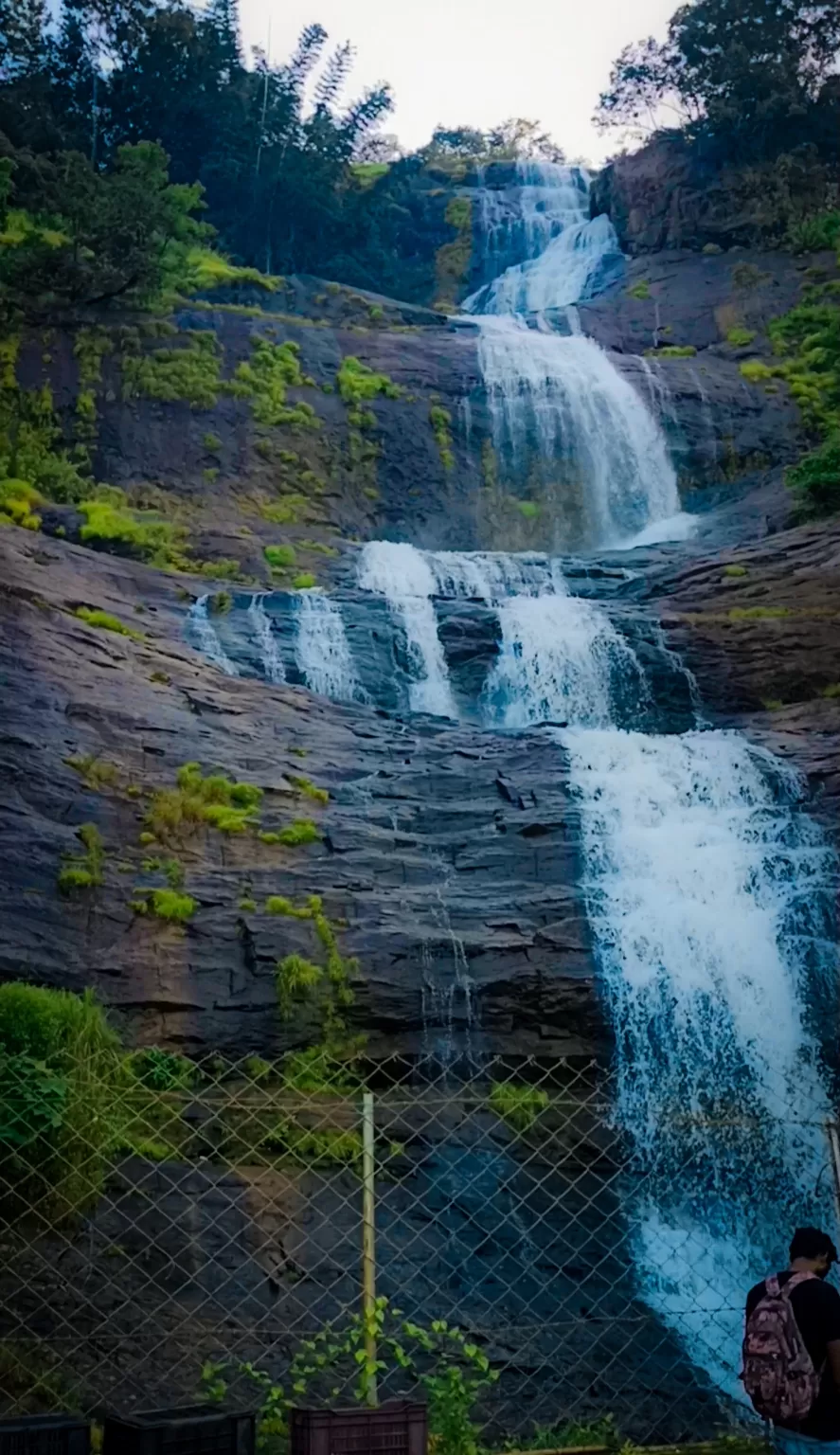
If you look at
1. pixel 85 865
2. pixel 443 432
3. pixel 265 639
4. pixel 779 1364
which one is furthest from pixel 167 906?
pixel 443 432

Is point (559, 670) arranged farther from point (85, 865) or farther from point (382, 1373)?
point (382, 1373)

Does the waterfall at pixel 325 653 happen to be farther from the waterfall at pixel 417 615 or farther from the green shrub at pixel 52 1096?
the green shrub at pixel 52 1096

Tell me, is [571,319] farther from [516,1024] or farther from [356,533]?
[516,1024]

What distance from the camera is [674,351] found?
27.7 m

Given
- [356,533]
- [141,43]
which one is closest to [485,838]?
[356,533]

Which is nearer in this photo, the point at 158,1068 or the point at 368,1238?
the point at 368,1238

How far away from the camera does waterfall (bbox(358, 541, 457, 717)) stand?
56.6 feet

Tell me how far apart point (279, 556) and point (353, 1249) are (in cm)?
1222

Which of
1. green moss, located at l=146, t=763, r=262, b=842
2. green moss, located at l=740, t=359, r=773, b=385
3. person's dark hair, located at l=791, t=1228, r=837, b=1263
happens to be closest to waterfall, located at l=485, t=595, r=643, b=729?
green moss, located at l=146, t=763, r=262, b=842

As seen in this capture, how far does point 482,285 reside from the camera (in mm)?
34250

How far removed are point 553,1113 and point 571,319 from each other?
21201mm

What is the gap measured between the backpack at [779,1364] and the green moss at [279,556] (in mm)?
16166

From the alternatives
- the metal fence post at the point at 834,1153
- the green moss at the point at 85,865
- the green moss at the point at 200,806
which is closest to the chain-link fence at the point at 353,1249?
the green moss at the point at 85,865

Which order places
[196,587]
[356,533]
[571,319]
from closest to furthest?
[196,587]
[356,533]
[571,319]
